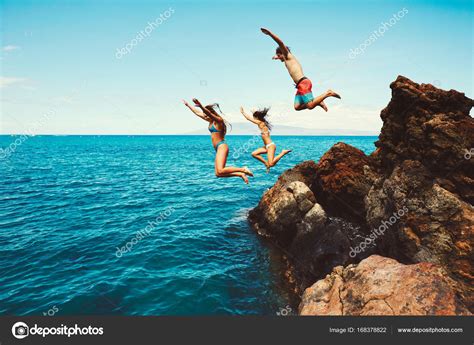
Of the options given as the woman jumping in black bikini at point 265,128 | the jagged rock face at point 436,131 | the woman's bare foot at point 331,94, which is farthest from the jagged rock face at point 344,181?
the woman's bare foot at point 331,94

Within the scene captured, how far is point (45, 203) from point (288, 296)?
26752mm

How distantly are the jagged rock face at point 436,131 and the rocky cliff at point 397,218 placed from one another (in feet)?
0.14

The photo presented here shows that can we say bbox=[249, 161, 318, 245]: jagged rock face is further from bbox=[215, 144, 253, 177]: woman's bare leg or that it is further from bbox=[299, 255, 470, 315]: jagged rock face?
bbox=[215, 144, 253, 177]: woman's bare leg

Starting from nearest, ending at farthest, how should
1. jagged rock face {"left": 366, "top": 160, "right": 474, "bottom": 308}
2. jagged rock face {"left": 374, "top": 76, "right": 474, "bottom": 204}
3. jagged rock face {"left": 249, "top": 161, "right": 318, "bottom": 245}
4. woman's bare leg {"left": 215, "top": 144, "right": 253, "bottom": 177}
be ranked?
woman's bare leg {"left": 215, "top": 144, "right": 253, "bottom": 177} < jagged rock face {"left": 366, "top": 160, "right": 474, "bottom": 308} < jagged rock face {"left": 374, "top": 76, "right": 474, "bottom": 204} < jagged rock face {"left": 249, "top": 161, "right": 318, "bottom": 245}

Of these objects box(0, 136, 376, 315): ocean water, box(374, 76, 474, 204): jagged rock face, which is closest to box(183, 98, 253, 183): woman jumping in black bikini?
box(0, 136, 376, 315): ocean water

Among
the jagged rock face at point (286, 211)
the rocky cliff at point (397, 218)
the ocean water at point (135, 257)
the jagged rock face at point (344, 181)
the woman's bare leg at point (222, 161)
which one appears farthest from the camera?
the jagged rock face at point (344, 181)

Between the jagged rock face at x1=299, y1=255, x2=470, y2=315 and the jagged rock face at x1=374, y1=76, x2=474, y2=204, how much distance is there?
5.54m

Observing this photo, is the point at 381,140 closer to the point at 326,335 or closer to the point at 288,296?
the point at 288,296

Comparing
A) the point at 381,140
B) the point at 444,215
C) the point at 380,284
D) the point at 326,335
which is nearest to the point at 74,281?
the point at 326,335

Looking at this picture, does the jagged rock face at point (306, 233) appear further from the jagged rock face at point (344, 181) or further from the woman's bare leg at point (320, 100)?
the woman's bare leg at point (320, 100)

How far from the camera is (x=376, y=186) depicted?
52.0 feet

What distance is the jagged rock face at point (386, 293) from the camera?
774 centimetres

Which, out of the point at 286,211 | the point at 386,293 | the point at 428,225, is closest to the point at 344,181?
the point at 286,211

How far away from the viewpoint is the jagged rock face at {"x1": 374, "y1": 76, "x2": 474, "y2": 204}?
12320mm
